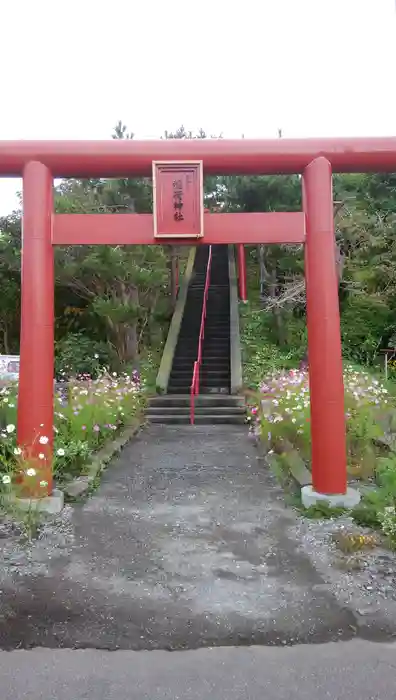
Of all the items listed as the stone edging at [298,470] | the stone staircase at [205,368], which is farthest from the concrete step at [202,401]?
the stone edging at [298,470]

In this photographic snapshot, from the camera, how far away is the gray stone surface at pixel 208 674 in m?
2.50

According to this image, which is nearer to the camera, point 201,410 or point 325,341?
point 325,341

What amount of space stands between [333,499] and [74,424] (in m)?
3.72

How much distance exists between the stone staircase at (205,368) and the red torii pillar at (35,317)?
19.3 feet

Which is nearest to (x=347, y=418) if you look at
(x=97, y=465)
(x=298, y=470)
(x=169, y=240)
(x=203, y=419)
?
(x=298, y=470)

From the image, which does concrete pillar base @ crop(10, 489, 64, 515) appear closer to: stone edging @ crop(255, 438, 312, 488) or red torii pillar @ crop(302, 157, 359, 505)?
red torii pillar @ crop(302, 157, 359, 505)

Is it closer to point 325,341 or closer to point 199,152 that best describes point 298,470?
point 325,341

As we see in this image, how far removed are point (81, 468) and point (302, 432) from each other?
293cm

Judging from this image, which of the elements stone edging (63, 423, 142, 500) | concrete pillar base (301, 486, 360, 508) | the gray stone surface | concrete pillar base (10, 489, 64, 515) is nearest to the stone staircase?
stone edging (63, 423, 142, 500)

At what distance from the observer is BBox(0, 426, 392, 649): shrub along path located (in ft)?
10.1

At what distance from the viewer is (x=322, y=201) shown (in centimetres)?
520

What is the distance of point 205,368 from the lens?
13.5m

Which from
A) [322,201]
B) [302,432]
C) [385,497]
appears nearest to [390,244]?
[302,432]

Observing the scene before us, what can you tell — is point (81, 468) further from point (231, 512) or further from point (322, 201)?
point (322, 201)
